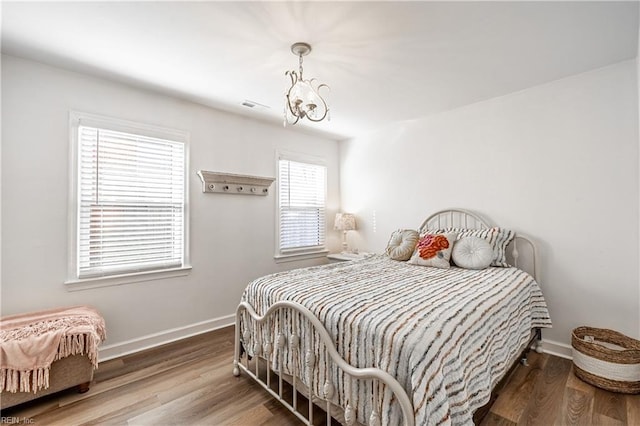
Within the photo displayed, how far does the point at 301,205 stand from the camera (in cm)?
420

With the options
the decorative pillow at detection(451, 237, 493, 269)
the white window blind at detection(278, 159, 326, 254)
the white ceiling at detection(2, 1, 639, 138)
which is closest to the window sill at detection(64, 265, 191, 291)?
the white window blind at detection(278, 159, 326, 254)

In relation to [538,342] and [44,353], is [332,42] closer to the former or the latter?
[44,353]

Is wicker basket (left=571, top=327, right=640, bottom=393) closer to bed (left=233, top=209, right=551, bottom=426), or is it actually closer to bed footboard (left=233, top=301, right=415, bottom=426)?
bed (left=233, top=209, right=551, bottom=426)

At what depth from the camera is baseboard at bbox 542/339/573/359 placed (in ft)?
8.45

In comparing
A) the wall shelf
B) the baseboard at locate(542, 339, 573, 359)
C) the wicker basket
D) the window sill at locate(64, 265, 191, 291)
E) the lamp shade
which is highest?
the wall shelf

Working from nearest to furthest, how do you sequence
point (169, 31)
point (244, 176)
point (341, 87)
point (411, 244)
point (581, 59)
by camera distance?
point (169, 31)
point (581, 59)
point (341, 87)
point (411, 244)
point (244, 176)

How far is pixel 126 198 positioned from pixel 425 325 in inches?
107

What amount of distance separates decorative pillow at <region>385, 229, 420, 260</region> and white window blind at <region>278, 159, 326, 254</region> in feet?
4.67

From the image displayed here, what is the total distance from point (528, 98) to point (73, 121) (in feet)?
13.5

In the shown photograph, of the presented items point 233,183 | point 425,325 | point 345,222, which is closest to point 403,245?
point 345,222

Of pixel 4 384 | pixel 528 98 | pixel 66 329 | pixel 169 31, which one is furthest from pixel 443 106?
pixel 4 384

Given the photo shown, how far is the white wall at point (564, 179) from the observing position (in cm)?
236

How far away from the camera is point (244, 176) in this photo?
345 cm

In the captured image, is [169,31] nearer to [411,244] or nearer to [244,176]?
[244,176]
